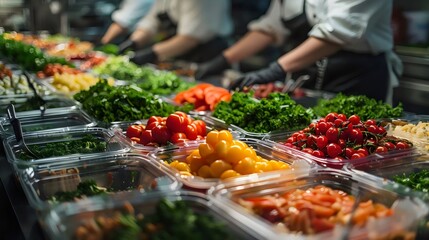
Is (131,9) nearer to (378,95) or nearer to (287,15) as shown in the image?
(287,15)

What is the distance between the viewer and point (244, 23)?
7336 millimetres

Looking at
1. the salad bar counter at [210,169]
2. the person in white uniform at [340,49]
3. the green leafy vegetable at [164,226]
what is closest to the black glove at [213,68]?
the person in white uniform at [340,49]

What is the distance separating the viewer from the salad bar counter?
1.56 metres

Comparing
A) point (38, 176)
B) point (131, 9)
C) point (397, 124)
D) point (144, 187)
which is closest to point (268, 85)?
point (397, 124)

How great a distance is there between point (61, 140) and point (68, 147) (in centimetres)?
24

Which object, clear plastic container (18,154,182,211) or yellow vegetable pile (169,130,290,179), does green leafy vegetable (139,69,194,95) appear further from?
yellow vegetable pile (169,130,290,179)

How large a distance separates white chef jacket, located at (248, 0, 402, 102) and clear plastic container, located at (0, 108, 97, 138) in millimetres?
1659

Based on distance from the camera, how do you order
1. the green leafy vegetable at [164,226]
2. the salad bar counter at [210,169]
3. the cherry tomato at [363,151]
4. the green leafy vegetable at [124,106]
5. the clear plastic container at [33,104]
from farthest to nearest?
the clear plastic container at [33,104]
the green leafy vegetable at [124,106]
the cherry tomato at [363,151]
the salad bar counter at [210,169]
the green leafy vegetable at [164,226]

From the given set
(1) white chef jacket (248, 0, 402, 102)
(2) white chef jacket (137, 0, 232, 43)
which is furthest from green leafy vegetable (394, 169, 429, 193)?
(2) white chef jacket (137, 0, 232, 43)

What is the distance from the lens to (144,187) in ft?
6.92

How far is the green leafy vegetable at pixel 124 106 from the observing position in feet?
9.48

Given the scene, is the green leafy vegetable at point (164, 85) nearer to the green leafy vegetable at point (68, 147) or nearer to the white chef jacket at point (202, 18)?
the green leafy vegetable at point (68, 147)

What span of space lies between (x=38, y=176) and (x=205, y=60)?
4274mm

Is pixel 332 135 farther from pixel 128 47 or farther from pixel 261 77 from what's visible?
pixel 128 47
